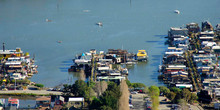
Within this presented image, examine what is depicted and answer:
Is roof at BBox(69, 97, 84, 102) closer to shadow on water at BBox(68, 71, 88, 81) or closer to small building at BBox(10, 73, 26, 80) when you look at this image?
shadow on water at BBox(68, 71, 88, 81)

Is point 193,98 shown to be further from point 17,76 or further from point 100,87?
point 17,76

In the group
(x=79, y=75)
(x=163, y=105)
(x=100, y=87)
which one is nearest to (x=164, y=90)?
(x=163, y=105)

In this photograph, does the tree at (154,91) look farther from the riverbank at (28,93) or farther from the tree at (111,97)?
the riverbank at (28,93)

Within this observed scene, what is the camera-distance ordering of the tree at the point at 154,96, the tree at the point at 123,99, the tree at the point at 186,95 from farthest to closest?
the tree at the point at 186,95
the tree at the point at 154,96
the tree at the point at 123,99

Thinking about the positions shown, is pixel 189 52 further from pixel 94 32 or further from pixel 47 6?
pixel 47 6

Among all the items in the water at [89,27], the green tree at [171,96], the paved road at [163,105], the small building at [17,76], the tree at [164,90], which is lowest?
the paved road at [163,105]

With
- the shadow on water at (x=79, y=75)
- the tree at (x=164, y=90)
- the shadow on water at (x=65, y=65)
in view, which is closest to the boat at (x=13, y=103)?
the shadow on water at (x=79, y=75)

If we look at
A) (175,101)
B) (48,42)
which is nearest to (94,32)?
(48,42)
